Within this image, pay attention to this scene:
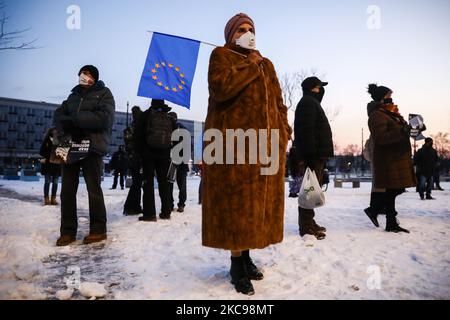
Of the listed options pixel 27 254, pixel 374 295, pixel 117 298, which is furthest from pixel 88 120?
pixel 374 295

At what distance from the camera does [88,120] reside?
3.90m

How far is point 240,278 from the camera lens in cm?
249

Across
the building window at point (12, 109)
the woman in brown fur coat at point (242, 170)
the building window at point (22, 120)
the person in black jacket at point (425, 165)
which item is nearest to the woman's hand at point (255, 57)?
the woman in brown fur coat at point (242, 170)

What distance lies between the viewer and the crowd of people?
96.5 inches

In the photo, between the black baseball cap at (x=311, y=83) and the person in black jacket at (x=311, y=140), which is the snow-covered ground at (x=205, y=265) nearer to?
the person in black jacket at (x=311, y=140)

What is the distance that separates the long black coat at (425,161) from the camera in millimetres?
10852

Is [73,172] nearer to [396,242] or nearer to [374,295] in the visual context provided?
[374,295]

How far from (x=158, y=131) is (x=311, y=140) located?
2.66m

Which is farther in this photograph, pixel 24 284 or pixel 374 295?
pixel 24 284

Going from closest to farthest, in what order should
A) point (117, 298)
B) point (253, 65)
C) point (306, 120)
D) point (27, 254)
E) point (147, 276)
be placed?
point (117, 298), point (253, 65), point (147, 276), point (27, 254), point (306, 120)

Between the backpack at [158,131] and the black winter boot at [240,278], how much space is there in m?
3.44

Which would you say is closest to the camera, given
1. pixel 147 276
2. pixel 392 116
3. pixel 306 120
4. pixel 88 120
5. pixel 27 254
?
pixel 147 276

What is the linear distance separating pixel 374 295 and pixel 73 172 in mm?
3475
